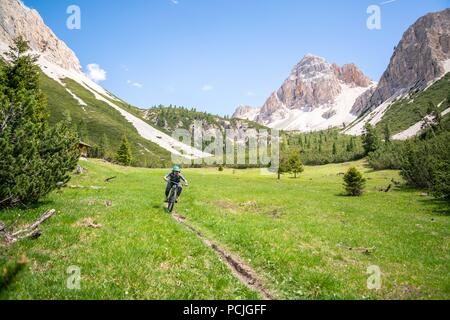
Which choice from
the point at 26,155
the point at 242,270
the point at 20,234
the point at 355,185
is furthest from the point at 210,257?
the point at 355,185

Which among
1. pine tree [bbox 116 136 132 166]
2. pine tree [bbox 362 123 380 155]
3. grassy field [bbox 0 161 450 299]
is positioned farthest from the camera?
pine tree [bbox 362 123 380 155]

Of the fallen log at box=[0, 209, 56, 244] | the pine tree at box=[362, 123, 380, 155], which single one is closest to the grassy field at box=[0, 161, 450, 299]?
the fallen log at box=[0, 209, 56, 244]

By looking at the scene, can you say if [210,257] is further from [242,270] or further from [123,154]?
[123,154]

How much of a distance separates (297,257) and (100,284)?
8.55 meters

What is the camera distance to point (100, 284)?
28.5 ft

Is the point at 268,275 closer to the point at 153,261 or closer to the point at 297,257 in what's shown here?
the point at 297,257

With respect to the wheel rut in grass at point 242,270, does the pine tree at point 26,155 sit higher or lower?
higher

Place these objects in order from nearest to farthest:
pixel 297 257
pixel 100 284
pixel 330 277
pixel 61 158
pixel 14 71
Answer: pixel 100 284 < pixel 330 277 < pixel 297 257 < pixel 61 158 < pixel 14 71

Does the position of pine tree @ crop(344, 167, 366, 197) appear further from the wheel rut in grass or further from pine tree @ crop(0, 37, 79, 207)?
pine tree @ crop(0, 37, 79, 207)

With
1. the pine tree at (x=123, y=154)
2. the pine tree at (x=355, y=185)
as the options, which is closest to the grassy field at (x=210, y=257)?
the pine tree at (x=355, y=185)

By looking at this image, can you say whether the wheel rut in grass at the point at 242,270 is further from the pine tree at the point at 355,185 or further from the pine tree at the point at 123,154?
the pine tree at the point at 123,154
